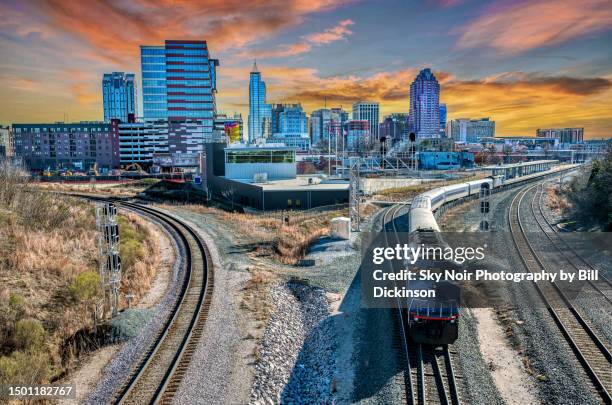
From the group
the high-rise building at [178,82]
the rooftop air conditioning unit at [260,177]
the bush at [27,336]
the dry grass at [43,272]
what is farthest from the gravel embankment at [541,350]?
the high-rise building at [178,82]

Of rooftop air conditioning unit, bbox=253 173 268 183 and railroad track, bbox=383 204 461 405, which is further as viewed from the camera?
rooftop air conditioning unit, bbox=253 173 268 183

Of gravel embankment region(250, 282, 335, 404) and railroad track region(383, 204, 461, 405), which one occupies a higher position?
railroad track region(383, 204, 461, 405)

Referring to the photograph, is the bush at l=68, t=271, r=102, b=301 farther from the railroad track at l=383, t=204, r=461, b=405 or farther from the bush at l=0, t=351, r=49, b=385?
the railroad track at l=383, t=204, r=461, b=405

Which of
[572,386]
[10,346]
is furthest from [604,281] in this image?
[10,346]

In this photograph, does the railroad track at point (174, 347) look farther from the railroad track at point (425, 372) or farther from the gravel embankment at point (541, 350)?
the gravel embankment at point (541, 350)

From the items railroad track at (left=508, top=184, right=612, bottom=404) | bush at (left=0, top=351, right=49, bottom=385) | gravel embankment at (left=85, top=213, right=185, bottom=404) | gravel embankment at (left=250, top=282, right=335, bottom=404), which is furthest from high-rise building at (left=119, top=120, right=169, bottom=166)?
railroad track at (left=508, top=184, right=612, bottom=404)

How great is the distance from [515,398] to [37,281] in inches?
826

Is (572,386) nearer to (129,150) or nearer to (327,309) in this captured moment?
(327,309)

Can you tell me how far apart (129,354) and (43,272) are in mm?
9697

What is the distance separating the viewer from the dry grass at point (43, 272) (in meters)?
15.4

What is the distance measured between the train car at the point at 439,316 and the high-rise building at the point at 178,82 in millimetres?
141596

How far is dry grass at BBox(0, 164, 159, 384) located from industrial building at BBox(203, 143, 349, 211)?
56.8 feet

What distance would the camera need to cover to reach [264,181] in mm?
58594

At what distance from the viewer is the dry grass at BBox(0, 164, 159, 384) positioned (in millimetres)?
15445
